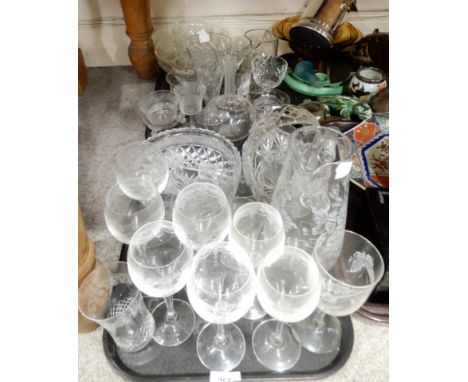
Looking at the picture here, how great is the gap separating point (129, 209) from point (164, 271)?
15 cm

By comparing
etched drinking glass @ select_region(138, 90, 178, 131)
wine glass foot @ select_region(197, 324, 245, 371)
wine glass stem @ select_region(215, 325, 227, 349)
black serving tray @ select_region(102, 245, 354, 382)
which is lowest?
black serving tray @ select_region(102, 245, 354, 382)

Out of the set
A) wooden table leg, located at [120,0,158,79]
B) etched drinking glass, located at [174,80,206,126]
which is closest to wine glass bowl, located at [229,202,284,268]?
etched drinking glass, located at [174,80,206,126]

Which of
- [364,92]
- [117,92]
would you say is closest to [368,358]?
[364,92]

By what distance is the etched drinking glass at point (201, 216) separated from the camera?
536 millimetres

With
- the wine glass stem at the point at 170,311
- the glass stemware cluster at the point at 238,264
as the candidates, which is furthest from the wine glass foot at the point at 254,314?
the wine glass stem at the point at 170,311

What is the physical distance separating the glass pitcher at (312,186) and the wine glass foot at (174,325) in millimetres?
186

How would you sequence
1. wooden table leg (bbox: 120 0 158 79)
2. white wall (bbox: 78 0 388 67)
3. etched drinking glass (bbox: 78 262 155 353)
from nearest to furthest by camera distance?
etched drinking glass (bbox: 78 262 155 353)
wooden table leg (bbox: 120 0 158 79)
white wall (bbox: 78 0 388 67)

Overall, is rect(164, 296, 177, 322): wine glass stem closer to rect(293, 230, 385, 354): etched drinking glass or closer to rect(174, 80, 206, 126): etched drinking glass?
rect(293, 230, 385, 354): etched drinking glass

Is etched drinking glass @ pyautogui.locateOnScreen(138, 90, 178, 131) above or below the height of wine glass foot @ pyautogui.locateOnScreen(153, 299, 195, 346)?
above

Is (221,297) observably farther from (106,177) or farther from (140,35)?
(140,35)

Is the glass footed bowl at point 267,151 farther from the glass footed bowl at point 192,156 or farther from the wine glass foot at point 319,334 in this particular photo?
the wine glass foot at point 319,334

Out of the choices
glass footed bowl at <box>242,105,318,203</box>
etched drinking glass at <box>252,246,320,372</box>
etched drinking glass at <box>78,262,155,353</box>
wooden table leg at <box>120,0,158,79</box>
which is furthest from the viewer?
wooden table leg at <box>120,0,158,79</box>

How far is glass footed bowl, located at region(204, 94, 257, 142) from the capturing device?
855 millimetres
